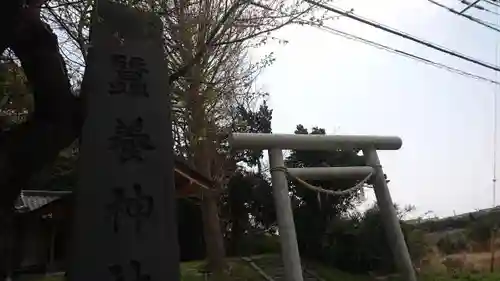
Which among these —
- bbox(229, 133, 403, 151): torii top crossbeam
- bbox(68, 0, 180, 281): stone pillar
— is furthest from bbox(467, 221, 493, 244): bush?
bbox(68, 0, 180, 281): stone pillar

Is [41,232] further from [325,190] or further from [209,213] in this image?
[325,190]

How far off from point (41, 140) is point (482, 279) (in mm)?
9414

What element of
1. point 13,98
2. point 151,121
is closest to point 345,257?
point 13,98

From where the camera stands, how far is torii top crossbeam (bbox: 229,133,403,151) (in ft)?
→ 25.3

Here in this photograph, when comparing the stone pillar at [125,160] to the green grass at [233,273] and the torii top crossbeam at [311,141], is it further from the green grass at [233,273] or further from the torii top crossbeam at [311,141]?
the green grass at [233,273]

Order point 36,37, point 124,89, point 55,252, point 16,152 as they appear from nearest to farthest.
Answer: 1. point 16,152
2. point 36,37
3. point 124,89
4. point 55,252

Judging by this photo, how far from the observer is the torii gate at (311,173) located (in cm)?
746

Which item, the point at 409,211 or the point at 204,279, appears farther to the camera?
the point at 409,211

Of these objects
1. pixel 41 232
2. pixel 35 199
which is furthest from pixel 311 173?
pixel 41 232

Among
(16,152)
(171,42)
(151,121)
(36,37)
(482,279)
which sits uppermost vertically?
(171,42)

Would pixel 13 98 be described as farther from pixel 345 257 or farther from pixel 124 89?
pixel 345 257

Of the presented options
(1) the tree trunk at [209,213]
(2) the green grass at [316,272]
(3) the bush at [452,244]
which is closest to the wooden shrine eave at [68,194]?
(1) the tree trunk at [209,213]

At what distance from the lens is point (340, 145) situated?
332 inches

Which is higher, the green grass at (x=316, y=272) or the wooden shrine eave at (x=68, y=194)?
the wooden shrine eave at (x=68, y=194)
